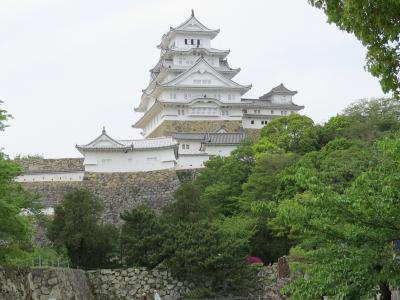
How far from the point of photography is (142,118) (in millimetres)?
51250

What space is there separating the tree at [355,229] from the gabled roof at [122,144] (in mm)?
27214

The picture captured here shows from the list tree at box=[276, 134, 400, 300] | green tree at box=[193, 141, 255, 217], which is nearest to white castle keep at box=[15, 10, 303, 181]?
green tree at box=[193, 141, 255, 217]

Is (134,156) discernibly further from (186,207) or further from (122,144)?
(186,207)

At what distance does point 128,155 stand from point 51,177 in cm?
425

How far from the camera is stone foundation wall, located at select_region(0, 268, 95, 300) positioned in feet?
50.6

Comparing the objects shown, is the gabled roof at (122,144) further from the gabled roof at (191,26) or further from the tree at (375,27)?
the tree at (375,27)

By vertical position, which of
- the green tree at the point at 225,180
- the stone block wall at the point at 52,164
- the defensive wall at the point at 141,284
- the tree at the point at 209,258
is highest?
the stone block wall at the point at 52,164

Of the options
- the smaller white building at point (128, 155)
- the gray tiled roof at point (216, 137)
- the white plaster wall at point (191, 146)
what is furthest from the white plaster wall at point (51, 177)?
the white plaster wall at point (191, 146)

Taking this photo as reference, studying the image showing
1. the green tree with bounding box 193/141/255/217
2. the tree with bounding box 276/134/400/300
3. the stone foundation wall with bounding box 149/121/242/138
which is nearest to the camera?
the tree with bounding box 276/134/400/300

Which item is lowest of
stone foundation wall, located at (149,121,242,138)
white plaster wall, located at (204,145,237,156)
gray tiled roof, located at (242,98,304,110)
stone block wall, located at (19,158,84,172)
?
stone block wall, located at (19,158,84,172)

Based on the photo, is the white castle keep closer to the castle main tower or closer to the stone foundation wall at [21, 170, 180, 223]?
the castle main tower

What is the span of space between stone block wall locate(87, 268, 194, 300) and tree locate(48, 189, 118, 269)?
49.9 inches

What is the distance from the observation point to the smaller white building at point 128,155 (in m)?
37.2

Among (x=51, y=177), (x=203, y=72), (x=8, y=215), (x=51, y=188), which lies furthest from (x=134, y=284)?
(x=203, y=72)
